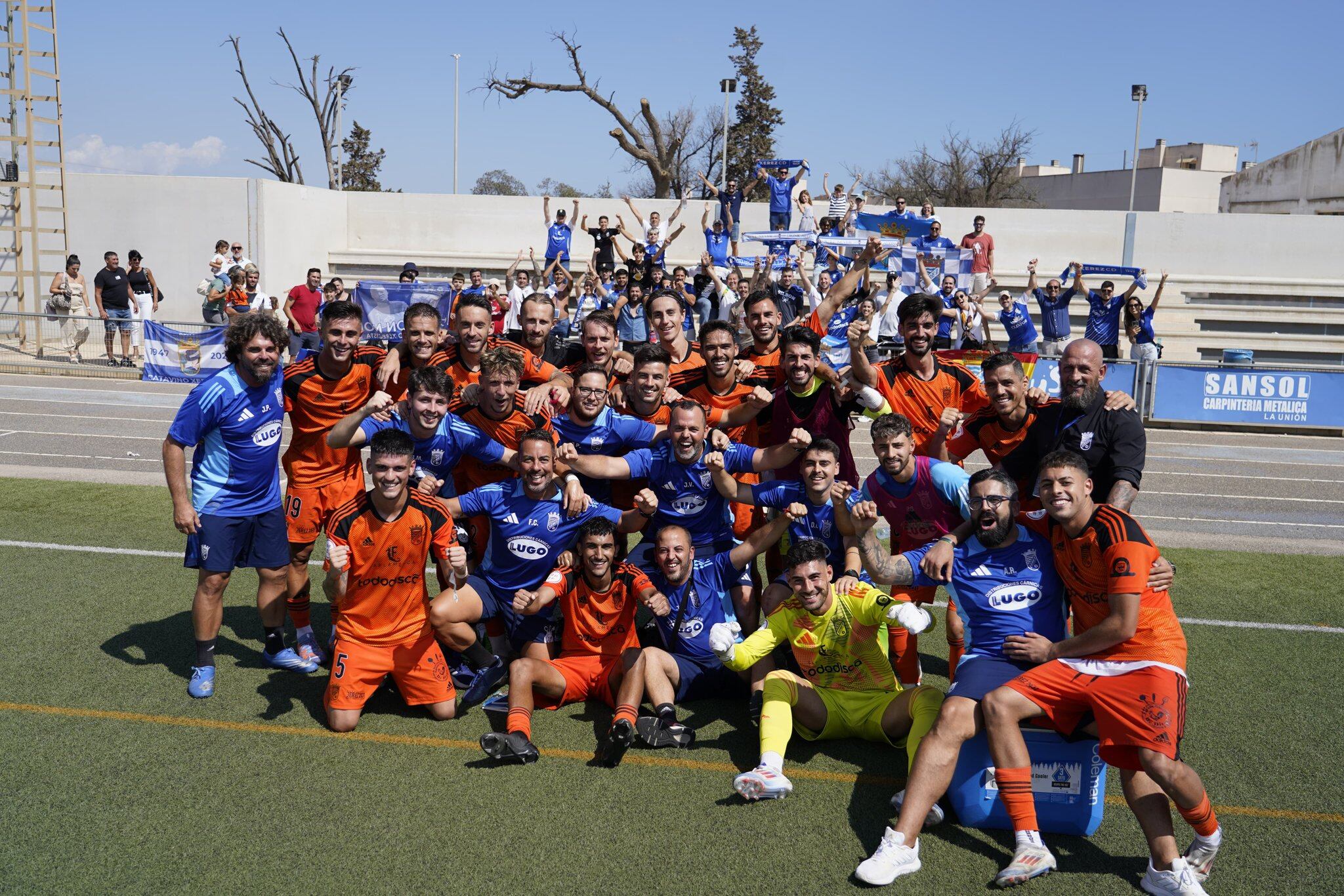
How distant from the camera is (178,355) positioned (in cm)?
1966

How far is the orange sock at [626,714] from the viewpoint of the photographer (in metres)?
5.22

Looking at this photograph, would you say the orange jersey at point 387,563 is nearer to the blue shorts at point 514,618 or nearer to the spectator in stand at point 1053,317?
the blue shorts at point 514,618

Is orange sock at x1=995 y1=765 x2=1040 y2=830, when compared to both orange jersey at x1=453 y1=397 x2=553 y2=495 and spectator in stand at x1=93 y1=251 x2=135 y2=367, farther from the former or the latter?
spectator in stand at x1=93 y1=251 x2=135 y2=367

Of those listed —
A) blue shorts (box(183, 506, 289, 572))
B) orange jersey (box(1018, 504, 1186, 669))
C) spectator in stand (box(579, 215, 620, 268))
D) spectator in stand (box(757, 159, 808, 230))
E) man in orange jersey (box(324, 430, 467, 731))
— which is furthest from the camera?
spectator in stand (box(757, 159, 808, 230))

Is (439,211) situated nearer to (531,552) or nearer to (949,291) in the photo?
(949,291)

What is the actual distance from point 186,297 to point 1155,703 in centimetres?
2962

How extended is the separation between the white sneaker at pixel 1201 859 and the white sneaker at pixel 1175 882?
0.11 feet

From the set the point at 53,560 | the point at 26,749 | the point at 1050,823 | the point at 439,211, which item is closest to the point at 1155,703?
the point at 1050,823

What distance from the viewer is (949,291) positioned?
18891 millimetres

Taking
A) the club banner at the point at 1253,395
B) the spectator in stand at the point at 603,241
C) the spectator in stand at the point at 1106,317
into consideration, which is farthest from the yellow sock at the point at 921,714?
the spectator in stand at the point at 603,241

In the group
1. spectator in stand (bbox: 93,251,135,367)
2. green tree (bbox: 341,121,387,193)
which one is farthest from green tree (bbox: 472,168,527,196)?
spectator in stand (bbox: 93,251,135,367)

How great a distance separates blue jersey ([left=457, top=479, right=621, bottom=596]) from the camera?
6.20 m

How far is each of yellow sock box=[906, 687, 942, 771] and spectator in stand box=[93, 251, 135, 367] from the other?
776 inches

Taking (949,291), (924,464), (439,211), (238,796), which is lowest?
(238,796)
